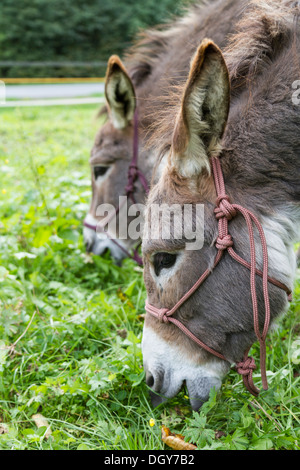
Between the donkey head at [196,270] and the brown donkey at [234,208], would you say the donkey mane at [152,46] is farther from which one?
the donkey head at [196,270]

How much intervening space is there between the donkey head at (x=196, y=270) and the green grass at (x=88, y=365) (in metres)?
0.21

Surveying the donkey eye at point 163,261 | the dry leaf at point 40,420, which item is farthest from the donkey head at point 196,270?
the dry leaf at point 40,420

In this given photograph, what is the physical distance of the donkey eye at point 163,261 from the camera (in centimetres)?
205

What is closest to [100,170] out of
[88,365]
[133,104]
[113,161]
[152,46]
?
[113,161]

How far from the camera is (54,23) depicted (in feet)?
81.9

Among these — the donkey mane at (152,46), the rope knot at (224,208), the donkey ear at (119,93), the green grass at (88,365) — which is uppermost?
the donkey mane at (152,46)

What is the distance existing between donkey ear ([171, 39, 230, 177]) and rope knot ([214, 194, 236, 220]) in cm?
16

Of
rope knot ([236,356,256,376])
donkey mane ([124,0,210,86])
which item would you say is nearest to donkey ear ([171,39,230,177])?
rope knot ([236,356,256,376])

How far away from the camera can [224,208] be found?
1.89 metres

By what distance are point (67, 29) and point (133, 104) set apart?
24.9 m

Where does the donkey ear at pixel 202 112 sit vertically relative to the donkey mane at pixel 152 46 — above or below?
below

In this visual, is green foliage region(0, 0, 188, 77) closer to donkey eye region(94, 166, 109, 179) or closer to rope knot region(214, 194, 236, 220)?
donkey eye region(94, 166, 109, 179)

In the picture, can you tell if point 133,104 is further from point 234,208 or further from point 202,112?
point 234,208

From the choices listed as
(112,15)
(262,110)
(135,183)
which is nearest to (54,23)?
(112,15)
